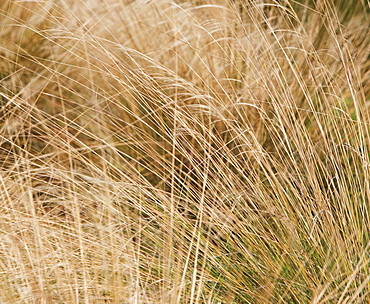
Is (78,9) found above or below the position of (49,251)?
above

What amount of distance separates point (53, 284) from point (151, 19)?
1.39 metres

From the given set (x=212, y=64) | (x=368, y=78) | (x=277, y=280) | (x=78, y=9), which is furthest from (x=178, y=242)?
(x=78, y=9)

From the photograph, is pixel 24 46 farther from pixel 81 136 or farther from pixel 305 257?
pixel 305 257

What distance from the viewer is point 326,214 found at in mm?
1384

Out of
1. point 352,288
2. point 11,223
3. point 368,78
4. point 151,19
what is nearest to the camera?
point 352,288

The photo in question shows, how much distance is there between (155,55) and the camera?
2.18m

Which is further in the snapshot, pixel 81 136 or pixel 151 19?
pixel 151 19

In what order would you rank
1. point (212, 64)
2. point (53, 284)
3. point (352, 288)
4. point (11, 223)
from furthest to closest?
point (212, 64) < point (11, 223) < point (53, 284) < point (352, 288)

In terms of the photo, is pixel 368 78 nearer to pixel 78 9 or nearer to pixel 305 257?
pixel 305 257

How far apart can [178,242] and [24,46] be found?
1.27 metres

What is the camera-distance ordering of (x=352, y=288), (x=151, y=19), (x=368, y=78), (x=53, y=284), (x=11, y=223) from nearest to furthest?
(x=352, y=288)
(x=53, y=284)
(x=11, y=223)
(x=368, y=78)
(x=151, y=19)

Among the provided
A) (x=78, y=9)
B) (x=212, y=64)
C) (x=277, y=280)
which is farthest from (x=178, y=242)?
(x=78, y=9)

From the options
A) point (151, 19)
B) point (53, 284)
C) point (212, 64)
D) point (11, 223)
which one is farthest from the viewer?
point (151, 19)


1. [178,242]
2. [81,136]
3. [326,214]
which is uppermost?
[326,214]
